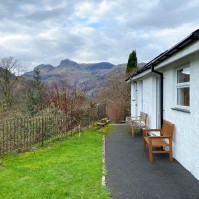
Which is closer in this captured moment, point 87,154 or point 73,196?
point 73,196

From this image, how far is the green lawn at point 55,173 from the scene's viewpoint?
5.20 metres

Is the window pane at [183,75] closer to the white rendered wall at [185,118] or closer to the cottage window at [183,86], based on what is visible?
the cottage window at [183,86]

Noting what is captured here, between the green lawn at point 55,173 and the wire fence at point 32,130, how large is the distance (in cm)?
52

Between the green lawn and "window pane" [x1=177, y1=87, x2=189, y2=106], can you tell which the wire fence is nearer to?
the green lawn

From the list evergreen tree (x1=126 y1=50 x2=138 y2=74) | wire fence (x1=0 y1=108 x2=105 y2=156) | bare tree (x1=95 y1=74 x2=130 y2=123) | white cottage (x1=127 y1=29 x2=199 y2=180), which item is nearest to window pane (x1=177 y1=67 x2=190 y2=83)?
white cottage (x1=127 y1=29 x2=199 y2=180)

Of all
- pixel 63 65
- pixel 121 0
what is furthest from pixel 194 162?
pixel 63 65

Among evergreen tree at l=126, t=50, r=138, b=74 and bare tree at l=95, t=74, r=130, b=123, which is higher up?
evergreen tree at l=126, t=50, r=138, b=74

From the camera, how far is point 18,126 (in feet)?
30.1

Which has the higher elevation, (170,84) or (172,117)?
(170,84)

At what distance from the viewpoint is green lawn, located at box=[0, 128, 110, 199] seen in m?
5.20

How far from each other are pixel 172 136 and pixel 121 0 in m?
6.27

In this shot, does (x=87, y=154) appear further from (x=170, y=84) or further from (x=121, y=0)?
(x=121, y=0)

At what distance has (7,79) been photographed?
28141 millimetres

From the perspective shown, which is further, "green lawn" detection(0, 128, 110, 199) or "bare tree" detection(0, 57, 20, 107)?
"bare tree" detection(0, 57, 20, 107)
